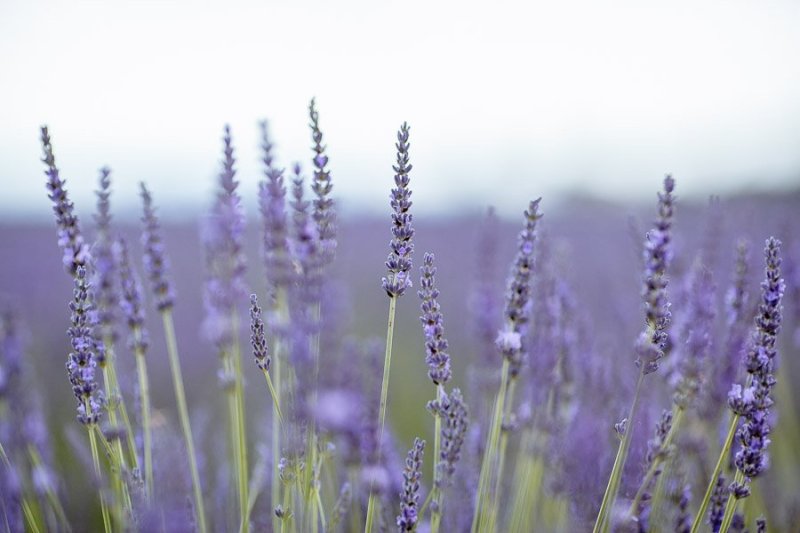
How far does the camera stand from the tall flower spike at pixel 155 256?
142 cm

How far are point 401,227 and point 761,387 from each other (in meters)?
0.78

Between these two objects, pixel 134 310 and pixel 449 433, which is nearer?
pixel 449 433

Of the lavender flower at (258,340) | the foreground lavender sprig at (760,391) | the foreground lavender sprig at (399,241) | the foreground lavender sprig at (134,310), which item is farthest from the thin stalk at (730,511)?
the foreground lavender sprig at (134,310)

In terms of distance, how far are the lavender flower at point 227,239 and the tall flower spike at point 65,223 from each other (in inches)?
10.0

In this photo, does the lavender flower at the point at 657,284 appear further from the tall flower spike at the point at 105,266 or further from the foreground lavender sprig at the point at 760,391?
the tall flower spike at the point at 105,266

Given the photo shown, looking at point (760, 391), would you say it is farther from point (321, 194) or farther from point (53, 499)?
point (53, 499)

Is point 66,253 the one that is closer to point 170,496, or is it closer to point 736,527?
point 170,496

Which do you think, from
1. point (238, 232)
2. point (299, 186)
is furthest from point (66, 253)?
point (299, 186)

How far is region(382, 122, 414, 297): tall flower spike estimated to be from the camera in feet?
3.95

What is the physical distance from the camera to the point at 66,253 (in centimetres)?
126

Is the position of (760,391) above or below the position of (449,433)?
above

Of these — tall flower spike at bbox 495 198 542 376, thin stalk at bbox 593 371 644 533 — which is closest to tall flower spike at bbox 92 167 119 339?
tall flower spike at bbox 495 198 542 376

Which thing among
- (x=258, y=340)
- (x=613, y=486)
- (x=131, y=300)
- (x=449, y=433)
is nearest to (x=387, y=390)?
(x=449, y=433)

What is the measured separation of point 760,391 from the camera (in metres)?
1.18
